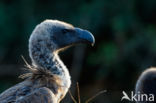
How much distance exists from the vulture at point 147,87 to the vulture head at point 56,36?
108 centimetres

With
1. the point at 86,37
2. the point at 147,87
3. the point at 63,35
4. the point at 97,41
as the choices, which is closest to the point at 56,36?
the point at 63,35

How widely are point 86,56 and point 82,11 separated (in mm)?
Answer: 1155

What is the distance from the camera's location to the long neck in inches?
223

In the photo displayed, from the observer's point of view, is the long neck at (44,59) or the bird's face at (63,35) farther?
the bird's face at (63,35)

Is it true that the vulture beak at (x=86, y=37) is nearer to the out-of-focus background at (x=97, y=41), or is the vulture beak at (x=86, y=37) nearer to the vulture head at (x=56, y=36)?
the vulture head at (x=56, y=36)

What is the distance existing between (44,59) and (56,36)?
334 mm

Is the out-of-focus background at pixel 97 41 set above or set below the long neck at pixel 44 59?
above

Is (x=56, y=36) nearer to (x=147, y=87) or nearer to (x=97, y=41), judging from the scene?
(x=147, y=87)

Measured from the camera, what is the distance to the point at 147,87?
665 cm

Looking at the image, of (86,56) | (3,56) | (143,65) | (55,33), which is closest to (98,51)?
(86,56)

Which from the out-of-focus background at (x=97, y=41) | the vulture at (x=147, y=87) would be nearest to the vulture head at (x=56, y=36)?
the vulture at (x=147, y=87)

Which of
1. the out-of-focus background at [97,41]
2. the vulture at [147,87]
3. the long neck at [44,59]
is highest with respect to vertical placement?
the out-of-focus background at [97,41]

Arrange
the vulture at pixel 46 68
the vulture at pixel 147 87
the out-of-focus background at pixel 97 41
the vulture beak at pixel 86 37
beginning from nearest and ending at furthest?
1. the vulture at pixel 46 68
2. the vulture beak at pixel 86 37
3. the vulture at pixel 147 87
4. the out-of-focus background at pixel 97 41

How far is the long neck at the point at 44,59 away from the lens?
18.6ft
